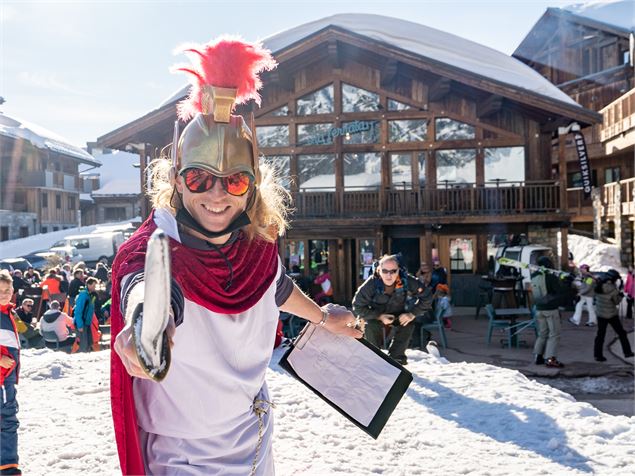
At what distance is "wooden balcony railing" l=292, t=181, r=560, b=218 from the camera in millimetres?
15250

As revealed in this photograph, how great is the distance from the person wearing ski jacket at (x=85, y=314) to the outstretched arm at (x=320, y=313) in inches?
282

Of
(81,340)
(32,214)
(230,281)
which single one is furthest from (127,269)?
(32,214)

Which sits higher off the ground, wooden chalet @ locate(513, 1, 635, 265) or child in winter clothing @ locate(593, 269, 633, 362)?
wooden chalet @ locate(513, 1, 635, 265)

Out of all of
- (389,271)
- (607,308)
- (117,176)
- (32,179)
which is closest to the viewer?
(389,271)

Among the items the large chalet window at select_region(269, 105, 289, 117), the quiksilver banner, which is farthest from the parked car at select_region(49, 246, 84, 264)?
the quiksilver banner

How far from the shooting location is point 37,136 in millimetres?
31703

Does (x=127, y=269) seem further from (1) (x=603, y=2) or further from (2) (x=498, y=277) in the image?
(1) (x=603, y=2)

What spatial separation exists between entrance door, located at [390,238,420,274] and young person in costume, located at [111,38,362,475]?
14.9 metres

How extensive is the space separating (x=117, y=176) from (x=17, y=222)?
17.5 m

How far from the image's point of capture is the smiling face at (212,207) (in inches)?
74.9

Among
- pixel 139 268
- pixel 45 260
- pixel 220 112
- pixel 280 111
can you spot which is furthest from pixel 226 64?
pixel 45 260

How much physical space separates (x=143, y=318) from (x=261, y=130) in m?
16.5

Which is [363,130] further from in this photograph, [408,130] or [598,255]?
[598,255]

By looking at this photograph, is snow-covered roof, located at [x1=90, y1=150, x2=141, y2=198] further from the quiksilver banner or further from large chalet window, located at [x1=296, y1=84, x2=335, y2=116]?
the quiksilver banner
